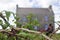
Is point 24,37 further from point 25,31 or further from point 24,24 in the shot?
point 24,24

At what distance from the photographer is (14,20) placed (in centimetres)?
105

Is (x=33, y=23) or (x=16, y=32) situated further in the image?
(x=33, y=23)

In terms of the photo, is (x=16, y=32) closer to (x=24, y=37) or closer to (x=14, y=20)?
(x=24, y=37)

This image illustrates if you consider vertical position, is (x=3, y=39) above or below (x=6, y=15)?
below

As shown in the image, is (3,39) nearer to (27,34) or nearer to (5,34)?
(5,34)

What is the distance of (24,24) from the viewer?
1059 mm

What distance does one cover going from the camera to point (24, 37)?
80cm

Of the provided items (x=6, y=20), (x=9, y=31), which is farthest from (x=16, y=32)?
(x=6, y=20)

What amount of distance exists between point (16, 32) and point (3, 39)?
0.09m

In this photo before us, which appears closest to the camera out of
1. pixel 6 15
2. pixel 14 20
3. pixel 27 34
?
pixel 27 34

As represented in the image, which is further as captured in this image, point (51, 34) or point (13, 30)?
point (51, 34)

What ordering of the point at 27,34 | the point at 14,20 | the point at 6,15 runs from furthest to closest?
1. the point at 14,20
2. the point at 6,15
3. the point at 27,34

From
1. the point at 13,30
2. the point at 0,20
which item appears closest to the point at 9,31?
the point at 13,30

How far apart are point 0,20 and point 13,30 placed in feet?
0.60
